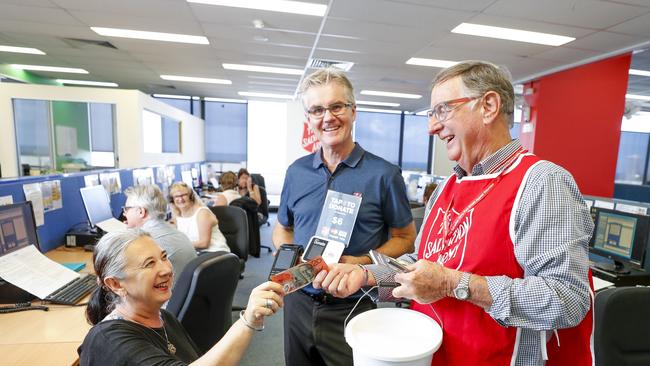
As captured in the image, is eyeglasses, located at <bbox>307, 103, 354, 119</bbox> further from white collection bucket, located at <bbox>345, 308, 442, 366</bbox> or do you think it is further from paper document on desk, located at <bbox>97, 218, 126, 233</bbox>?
paper document on desk, located at <bbox>97, 218, 126, 233</bbox>

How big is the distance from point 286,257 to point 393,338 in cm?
44

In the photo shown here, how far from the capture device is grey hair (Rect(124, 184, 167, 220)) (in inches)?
88.6

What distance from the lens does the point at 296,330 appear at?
1.27 metres

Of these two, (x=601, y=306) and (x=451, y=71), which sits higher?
(x=451, y=71)

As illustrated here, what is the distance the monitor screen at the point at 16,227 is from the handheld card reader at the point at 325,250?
1.59m

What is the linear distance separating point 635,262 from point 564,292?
2.34 meters

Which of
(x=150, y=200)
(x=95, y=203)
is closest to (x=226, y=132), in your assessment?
(x=95, y=203)

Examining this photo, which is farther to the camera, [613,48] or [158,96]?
[158,96]

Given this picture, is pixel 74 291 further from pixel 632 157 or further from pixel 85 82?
pixel 632 157

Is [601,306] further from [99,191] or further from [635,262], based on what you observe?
[99,191]

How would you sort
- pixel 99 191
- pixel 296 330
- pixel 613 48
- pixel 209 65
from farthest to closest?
pixel 209 65 → pixel 613 48 → pixel 99 191 → pixel 296 330

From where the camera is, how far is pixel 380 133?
9.98 meters

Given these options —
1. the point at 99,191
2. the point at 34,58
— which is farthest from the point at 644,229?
the point at 34,58

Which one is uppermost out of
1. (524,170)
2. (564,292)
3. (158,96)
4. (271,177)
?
(158,96)
